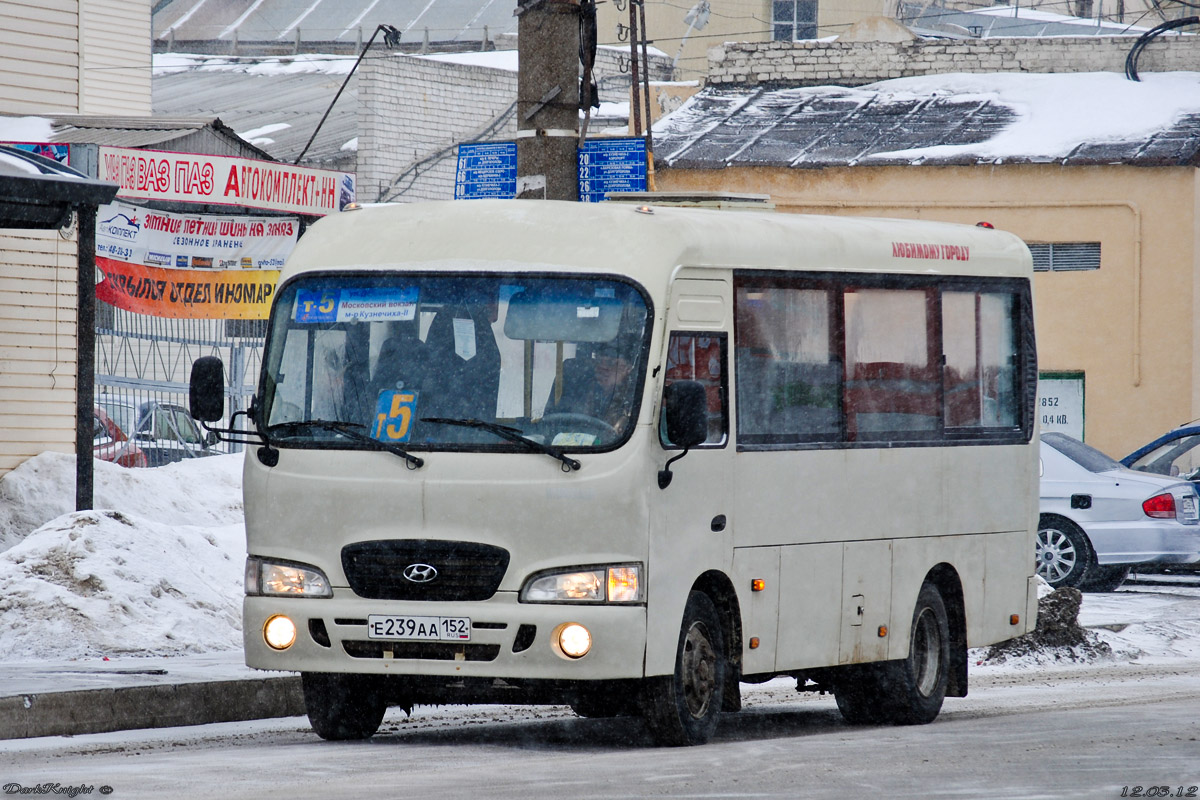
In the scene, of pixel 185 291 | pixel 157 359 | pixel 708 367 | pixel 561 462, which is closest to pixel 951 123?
pixel 185 291

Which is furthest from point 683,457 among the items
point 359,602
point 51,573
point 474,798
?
point 51,573

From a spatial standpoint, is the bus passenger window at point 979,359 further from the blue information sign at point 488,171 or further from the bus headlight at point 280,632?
the bus headlight at point 280,632

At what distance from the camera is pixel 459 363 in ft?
29.5

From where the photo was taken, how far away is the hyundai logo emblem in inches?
Result: 347

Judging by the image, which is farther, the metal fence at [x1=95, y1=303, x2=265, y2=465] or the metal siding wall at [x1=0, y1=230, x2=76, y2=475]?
the metal fence at [x1=95, y1=303, x2=265, y2=465]

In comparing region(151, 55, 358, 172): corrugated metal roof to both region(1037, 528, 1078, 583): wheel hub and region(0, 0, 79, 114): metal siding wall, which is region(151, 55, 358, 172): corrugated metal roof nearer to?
region(0, 0, 79, 114): metal siding wall

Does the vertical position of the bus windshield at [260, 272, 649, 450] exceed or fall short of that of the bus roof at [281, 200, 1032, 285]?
it falls short

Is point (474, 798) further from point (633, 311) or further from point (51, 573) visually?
point (51, 573)

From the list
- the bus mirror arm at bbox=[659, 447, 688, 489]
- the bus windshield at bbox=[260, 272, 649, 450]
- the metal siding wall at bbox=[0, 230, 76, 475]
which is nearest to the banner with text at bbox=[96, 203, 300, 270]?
the metal siding wall at bbox=[0, 230, 76, 475]

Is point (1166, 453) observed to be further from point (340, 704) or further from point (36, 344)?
point (340, 704)

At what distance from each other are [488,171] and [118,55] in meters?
22.5

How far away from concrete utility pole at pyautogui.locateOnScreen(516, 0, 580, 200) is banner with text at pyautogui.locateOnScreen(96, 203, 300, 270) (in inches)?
237

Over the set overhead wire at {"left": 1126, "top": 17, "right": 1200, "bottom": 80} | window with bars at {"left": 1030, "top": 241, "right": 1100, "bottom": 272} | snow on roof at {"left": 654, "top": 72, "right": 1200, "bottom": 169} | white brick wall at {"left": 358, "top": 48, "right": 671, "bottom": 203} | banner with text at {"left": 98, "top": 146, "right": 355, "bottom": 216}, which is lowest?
banner with text at {"left": 98, "top": 146, "right": 355, "bottom": 216}

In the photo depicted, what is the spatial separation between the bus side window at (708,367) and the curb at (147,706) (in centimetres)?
322
